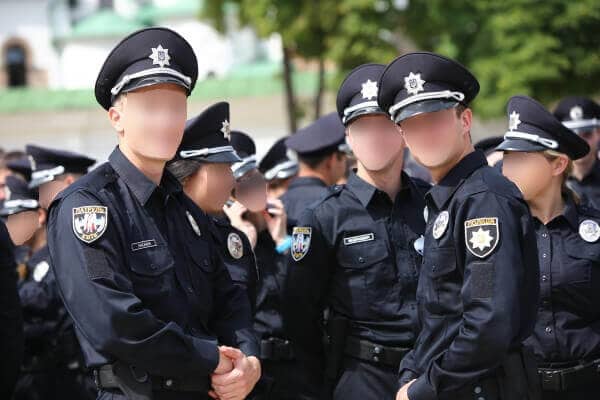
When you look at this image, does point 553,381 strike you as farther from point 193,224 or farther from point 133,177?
point 133,177

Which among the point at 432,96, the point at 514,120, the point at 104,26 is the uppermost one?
the point at 104,26

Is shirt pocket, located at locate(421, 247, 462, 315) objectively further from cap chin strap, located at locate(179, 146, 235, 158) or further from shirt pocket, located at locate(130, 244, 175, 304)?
cap chin strap, located at locate(179, 146, 235, 158)

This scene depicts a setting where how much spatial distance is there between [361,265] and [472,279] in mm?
1330

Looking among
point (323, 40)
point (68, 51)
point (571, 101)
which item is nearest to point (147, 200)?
point (571, 101)

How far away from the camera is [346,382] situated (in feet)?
15.9

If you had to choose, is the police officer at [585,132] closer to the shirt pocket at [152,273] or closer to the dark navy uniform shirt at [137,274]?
the dark navy uniform shirt at [137,274]

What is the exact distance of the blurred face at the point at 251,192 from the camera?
19.4 ft

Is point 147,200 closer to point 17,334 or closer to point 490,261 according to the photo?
point 490,261

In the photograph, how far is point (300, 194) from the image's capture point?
684 centimetres

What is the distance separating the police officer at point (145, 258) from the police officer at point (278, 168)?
3.65 metres

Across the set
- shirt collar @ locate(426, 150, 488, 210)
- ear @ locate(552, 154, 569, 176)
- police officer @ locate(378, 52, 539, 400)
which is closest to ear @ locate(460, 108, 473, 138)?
police officer @ locate(378, 52, 539, 400)

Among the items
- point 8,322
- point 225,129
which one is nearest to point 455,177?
point 225,129

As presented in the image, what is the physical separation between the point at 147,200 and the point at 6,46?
1801 inches

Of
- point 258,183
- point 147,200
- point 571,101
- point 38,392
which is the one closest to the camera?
point 147,200
